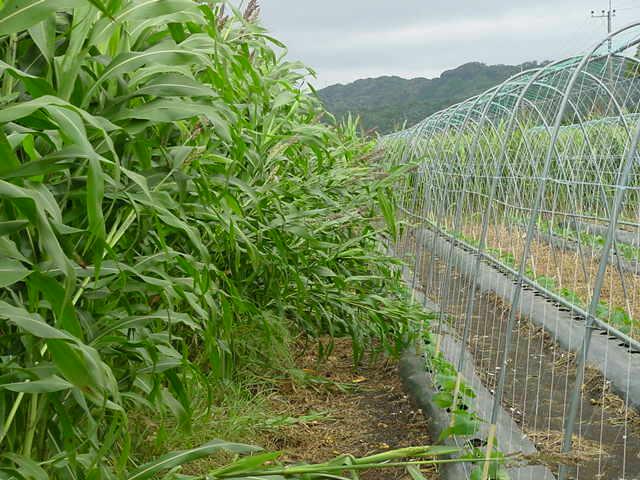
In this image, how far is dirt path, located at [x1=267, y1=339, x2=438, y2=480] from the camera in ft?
11.5

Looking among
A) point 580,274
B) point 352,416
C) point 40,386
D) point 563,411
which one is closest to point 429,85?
point 580,274

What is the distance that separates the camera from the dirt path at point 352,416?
351 centimetres

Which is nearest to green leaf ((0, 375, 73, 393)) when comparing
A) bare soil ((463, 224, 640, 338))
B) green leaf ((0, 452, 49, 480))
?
green leaf ((0, 452, 49, 480))

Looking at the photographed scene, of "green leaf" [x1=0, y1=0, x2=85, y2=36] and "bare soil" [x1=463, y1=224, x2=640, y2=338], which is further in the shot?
"bare soil" [x1=463, y1=224, x2=640, y2=338]

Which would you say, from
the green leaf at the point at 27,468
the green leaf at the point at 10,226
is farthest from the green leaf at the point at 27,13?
the green leaf at the point at 27,468

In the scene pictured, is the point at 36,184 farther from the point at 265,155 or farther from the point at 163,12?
the point at 265,155

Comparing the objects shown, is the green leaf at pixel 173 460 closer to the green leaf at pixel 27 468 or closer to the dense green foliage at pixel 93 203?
the dense green foliage at pixel 93 203

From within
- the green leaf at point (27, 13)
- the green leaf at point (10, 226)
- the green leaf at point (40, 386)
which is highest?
the green leaf at point (27, 13)

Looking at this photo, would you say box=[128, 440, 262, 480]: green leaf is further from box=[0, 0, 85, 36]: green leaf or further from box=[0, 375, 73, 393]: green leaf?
box=[0, 0, 85, 36]: green leaf

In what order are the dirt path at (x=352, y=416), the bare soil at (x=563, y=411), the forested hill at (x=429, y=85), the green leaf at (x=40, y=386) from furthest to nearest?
the forested hill at (x=429, y=85)
the dirt path at (x=352, y=416)
the bare soil at (x=563, y=411)
the green leaf at (x=40, y=386)

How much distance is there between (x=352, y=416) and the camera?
4.00 meters

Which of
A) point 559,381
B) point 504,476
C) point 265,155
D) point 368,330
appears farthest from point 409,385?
point 265,155

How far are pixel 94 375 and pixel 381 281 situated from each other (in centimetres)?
365

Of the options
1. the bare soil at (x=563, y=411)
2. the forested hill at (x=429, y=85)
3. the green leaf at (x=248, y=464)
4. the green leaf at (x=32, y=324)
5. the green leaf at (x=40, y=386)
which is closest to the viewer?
the green leaf at (x=32, y=324)
